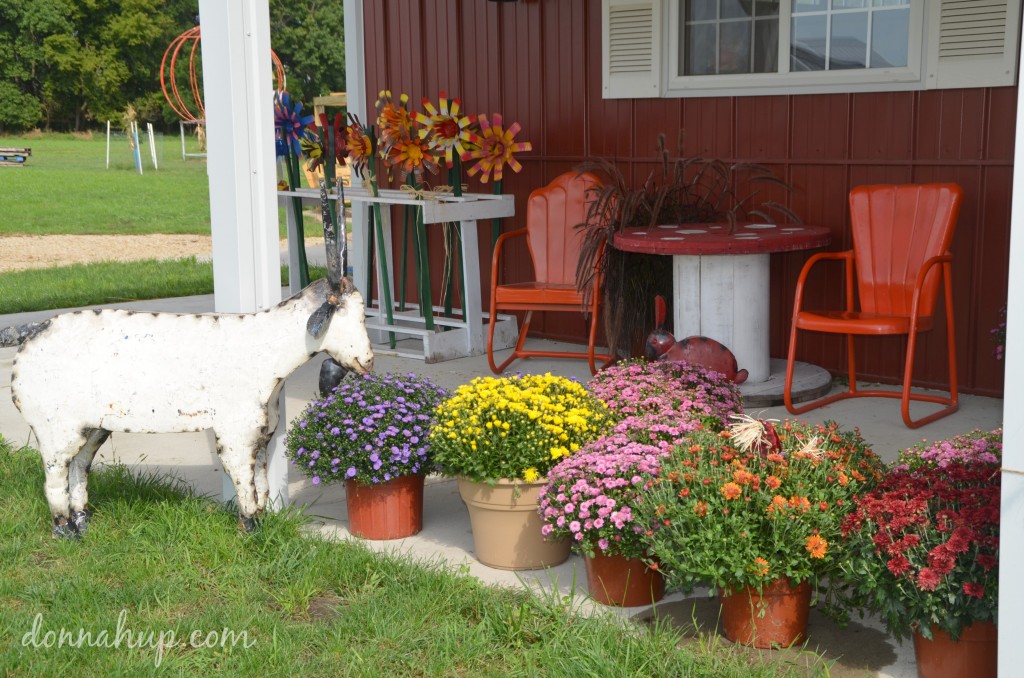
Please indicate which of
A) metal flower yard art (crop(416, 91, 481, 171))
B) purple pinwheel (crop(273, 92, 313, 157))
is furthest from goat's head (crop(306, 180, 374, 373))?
purple pinwheel (crop(273, 92, 313, 157))

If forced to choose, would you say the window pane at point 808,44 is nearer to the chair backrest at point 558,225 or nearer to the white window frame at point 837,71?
the white window frame at point 837,71

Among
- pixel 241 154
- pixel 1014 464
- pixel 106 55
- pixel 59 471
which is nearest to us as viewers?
pixel 1014 464

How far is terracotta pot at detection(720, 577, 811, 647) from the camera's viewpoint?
2.71 m

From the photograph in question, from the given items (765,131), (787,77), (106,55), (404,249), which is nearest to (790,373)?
(765,131)

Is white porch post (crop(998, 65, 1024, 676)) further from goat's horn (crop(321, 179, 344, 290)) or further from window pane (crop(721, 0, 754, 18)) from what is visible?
window pane (crop(721, 0, 754, 18))

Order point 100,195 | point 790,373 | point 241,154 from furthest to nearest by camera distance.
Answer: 1. point 100,195
2. point 790,373
3. point 241,154

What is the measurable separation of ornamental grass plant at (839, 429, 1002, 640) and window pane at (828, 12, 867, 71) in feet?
9.76

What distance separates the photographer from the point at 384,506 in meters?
3.55

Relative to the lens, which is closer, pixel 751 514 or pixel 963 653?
pixel 963 653

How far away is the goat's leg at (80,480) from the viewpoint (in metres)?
3.59

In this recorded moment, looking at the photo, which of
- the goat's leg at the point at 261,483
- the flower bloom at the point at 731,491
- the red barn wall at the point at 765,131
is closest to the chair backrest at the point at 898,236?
the red barn wall at the point at 765,131

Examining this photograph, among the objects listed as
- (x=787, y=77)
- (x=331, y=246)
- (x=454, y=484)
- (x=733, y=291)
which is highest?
(x=787, y=77)

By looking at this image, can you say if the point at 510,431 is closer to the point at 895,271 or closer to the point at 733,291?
the point at 733,291

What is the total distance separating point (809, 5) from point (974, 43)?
823 millimetres
